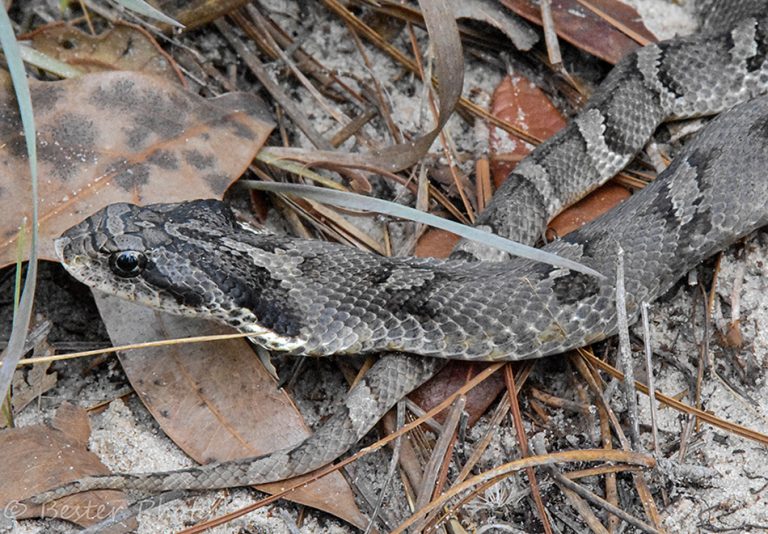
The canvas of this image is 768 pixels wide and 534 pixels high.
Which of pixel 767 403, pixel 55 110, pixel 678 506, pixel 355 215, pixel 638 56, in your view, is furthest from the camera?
pixel 638 56

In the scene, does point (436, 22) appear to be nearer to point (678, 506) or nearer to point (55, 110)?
point (55, 110)

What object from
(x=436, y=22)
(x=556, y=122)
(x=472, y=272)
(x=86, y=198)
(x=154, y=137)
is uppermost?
(x=436, y=22)

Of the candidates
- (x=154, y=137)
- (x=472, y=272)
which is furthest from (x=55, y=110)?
(x=472, y=272)

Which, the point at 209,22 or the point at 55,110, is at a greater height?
the point at 209,22

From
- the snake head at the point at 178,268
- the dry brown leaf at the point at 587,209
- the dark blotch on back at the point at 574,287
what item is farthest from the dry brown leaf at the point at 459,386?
the dry brown leaf at the point at 587,209

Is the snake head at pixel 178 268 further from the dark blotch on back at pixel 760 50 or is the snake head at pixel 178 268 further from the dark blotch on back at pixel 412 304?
the dark blotch on back at pixel 760 50

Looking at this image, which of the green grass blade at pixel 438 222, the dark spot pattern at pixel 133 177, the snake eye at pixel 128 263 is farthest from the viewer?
the dark spot pattern at pixel 133 177

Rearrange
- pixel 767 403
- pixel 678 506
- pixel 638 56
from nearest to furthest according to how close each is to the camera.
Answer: pixel 678 506
pixel 767 403
pixel 638 56

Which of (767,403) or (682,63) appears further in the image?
(682,63)
